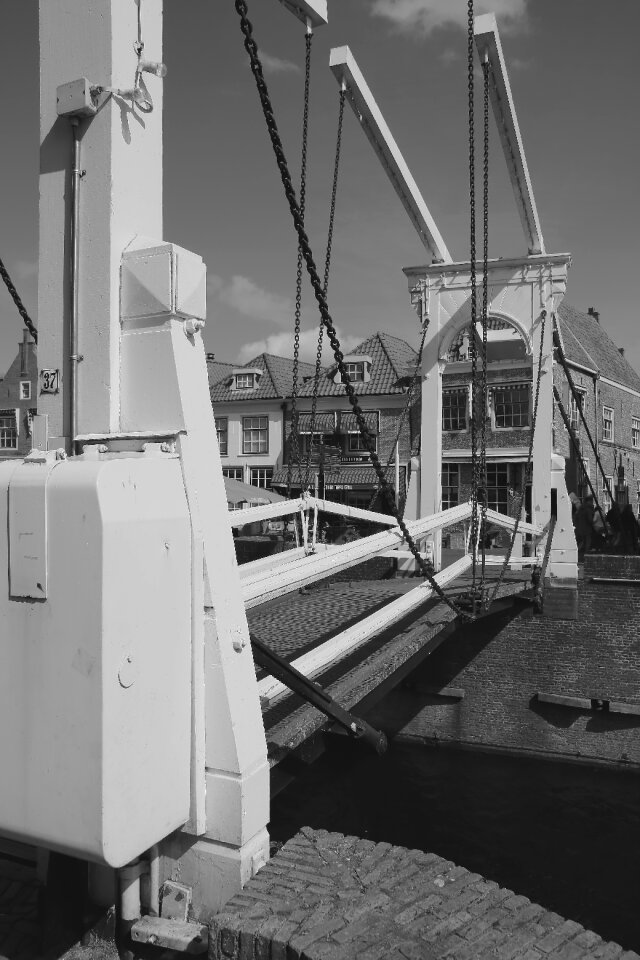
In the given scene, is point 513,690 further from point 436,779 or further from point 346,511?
point 346,511

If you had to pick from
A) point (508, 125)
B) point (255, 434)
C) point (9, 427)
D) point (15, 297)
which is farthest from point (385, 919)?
point (9, 427)

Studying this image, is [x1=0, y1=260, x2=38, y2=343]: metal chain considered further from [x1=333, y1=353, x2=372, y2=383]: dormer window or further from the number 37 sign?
[x1=333, y1=353, x2=372, y2=383]: dormer window

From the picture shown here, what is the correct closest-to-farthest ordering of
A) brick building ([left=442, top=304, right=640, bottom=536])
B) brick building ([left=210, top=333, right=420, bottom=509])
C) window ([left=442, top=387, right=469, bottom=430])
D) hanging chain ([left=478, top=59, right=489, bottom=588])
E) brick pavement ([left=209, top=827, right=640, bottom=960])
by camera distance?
brick pavement ([left=209, top=827, right=640, bottom=960]) → hanging chain ([left=478, top=59, right=489, bottom=588]) → brick building ([left=442, top=304, right=640, bottom=536]) → window ([left=442, top=387, right=469, bottom=430]) → brick building ([left=210, top=333, right=420, bottom=509])

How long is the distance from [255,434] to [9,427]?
451 inches

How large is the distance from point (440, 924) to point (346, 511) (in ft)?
10.9

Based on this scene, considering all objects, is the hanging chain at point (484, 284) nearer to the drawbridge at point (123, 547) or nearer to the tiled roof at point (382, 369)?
the drawbridge at point (123, 547)

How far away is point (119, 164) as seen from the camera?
262 cm

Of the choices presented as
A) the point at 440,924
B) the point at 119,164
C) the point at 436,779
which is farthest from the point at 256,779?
the point at 436,779

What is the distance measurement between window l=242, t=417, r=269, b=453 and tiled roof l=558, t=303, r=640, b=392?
11127mm

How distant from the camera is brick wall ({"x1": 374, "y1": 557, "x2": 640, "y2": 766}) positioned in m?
9.71

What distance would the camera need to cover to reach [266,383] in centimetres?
2986

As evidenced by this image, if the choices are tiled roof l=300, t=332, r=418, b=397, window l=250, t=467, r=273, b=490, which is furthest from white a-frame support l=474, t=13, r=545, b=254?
window l=250, t=467, r=273, b=490

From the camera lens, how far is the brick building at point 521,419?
23.3 m

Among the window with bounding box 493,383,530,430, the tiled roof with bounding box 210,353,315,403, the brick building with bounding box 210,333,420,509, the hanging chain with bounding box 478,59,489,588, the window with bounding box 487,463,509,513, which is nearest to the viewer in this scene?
the hanging chain with bounding box 478,59,489,588
